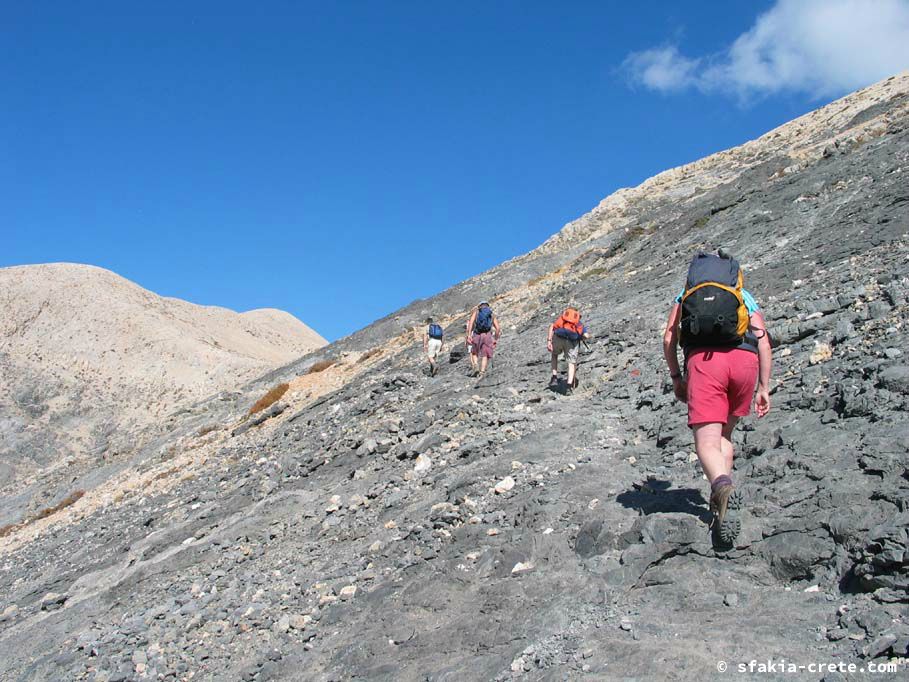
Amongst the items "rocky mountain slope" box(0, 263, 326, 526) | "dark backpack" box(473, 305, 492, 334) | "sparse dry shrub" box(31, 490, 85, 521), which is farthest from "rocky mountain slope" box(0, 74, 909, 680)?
"rocky mountain slope" box(0, 263, 326, 526)

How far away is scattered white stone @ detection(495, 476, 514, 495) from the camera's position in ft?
23.1

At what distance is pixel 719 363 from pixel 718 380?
0.12 metres

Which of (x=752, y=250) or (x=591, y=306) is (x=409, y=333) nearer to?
(x=591, y=306)

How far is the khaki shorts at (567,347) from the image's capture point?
10.9 m

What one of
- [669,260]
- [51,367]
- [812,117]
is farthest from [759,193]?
[51,367]

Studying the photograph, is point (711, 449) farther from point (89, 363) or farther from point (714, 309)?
point (89, 363)

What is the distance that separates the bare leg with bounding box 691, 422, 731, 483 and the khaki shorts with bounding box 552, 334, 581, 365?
6030 millimetres

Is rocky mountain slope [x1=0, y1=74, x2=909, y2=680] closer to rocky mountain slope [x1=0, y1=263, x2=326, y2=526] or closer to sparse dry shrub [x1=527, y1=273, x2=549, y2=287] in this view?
sparse dry shrub [x1=527, y1=273, x2=549, y2=287]

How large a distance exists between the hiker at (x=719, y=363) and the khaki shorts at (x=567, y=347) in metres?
5.91

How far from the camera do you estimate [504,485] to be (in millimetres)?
7090

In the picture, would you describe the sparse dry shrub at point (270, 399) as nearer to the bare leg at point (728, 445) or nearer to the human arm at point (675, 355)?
the human arm at point (675, 355)

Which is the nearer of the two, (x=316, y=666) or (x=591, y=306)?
(x=316, y=666)

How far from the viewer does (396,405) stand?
13.9m

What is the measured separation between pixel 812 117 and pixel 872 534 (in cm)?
4553
